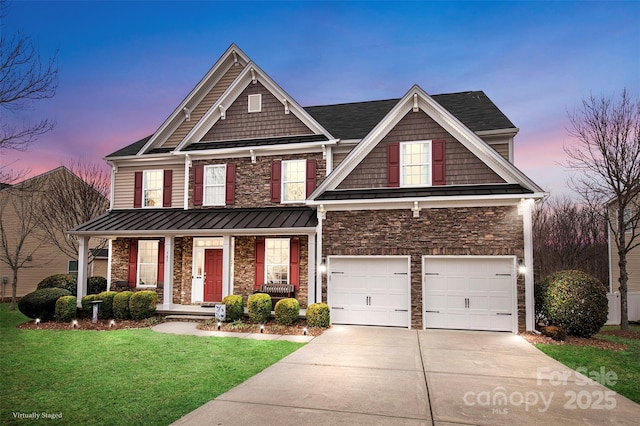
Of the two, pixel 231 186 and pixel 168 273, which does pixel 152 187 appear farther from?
pixel 168 273

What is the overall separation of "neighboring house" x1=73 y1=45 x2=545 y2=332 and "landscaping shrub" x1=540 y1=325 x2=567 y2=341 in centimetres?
59

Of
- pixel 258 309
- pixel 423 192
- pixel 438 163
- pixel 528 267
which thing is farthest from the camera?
pixel 438 163

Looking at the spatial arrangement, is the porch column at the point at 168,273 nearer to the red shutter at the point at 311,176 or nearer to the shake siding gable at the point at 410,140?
the red shutter at the point at 311,176

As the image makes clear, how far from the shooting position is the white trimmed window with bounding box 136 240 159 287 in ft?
53.4

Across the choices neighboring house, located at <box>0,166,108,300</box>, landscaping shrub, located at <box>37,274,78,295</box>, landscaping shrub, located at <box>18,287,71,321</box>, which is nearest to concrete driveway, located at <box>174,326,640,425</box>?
landscaping shrub, located at <box>18,287,71,321</box>

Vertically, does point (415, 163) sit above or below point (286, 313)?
above

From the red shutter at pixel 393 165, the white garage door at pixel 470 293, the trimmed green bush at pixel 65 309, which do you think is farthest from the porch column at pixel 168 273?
the white garage door at pixel 470 293

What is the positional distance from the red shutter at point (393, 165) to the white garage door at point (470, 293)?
2792mm

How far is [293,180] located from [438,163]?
18.9 ft

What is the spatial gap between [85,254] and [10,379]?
9193 mm

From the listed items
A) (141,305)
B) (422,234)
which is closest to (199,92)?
(141,305)

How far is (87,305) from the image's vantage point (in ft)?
45.3

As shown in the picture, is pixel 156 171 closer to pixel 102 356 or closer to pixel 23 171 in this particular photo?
pixel 23 171

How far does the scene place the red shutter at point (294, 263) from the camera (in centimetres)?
1461
